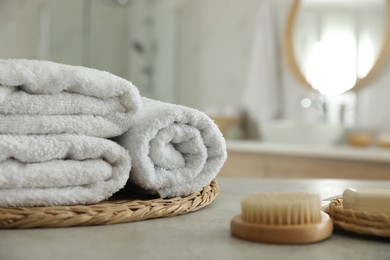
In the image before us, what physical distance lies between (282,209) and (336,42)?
2552 mm

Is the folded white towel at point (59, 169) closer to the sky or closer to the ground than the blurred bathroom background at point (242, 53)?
closer to the ground

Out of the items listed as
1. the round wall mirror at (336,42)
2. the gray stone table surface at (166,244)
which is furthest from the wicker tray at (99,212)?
the round wall mirror at (336,42)

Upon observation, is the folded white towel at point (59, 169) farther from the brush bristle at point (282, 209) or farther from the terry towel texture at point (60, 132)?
the brush bristle at point (282, 209)

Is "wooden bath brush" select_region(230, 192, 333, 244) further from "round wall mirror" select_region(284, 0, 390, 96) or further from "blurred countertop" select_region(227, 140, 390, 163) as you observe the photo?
"round wall mirror" select_region(284, 0, 390, 96)

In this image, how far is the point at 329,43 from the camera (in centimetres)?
313

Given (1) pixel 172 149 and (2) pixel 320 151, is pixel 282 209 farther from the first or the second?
(2) pixel 320 151

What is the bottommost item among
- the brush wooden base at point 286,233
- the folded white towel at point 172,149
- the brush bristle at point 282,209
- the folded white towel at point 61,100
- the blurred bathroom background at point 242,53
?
the brush wooden base at point 286,233

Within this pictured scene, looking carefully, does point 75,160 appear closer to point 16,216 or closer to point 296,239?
point 16,216

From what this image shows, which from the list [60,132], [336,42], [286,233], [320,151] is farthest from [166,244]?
[336,42]

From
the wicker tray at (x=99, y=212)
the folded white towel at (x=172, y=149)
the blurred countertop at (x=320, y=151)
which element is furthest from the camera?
the blurred countertop at (x=320, y=151)

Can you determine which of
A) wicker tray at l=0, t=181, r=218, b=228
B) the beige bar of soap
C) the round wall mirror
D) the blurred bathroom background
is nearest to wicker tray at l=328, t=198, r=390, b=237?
the beige bar of soap

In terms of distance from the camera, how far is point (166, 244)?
70 cm

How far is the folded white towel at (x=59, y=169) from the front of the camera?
79cm

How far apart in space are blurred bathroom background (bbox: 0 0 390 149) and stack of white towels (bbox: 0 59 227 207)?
7.10ft
